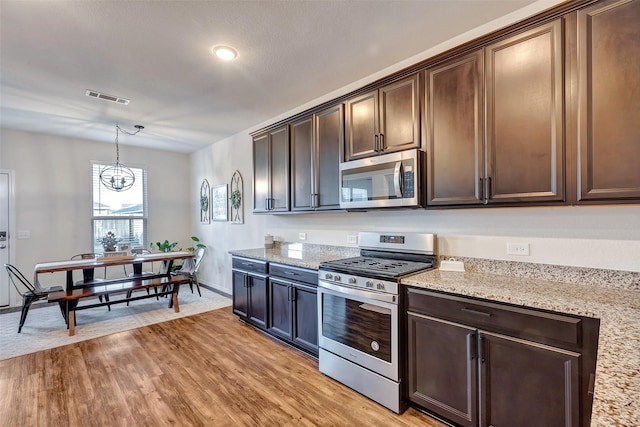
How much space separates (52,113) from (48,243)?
2.28m

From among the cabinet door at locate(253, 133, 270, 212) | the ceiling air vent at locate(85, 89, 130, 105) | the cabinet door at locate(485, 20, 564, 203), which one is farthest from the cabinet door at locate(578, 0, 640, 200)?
the ceiling air vent at locate(85, 89, 130, 105)

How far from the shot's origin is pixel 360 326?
2.29 metres

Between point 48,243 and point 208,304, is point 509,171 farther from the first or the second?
point 48,243

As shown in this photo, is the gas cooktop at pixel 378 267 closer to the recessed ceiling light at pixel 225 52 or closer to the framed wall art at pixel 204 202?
the recessed ceiling light at pixel 225 52

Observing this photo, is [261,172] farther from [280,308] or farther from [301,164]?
[280,308]

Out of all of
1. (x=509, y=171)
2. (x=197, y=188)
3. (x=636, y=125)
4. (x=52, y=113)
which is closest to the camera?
(x=636, y=125)

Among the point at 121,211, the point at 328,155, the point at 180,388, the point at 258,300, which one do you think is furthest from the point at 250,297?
the point at 121,211

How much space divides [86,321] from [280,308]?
2.85m

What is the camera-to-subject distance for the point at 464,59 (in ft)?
6.71

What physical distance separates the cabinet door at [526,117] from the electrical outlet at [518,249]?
0.42 meters

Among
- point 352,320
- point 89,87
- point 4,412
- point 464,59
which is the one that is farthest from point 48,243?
point 464,59

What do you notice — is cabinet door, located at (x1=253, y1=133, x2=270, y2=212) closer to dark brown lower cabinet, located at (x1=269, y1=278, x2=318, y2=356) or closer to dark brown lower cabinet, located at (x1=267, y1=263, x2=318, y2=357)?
dark brown lower cabinet, located at (x1=267, y1=263, x2=318, y2=357)

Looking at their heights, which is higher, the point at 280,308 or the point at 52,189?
the point at 52,189

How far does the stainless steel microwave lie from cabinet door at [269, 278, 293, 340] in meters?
1.07
